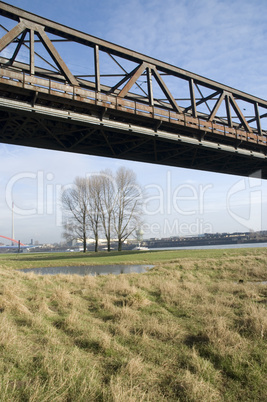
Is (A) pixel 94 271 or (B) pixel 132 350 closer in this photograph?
(B) pixel 132 350

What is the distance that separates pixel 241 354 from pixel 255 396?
40.9 inches

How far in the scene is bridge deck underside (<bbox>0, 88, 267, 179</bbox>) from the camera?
15273mm

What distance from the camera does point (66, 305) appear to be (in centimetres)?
765

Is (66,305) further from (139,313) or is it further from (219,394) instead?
(219,394)

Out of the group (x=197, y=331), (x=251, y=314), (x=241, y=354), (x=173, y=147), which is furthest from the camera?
(x=173, y=147)

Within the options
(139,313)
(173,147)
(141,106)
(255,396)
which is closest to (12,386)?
(255,396)

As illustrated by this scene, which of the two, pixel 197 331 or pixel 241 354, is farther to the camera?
pixel 197 331

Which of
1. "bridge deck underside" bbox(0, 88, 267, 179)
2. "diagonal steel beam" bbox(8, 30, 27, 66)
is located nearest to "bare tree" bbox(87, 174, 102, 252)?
"bridge deck underside" bbox(0, 88, 267, 179)

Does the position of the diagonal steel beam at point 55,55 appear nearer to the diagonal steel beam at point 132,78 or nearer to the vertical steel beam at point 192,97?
the diagonal steel beam at point 132,78

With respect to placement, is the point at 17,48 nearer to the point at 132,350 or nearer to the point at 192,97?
the point at 192,97

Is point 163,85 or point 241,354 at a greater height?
point 163,85

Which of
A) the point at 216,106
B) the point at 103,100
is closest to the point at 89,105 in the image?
the point at 103,100

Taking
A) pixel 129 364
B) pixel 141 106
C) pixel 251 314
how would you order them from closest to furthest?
1. pixel 129 364
2. pixel 251 314
3. pixel 141 106

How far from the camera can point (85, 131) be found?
2078 cm
